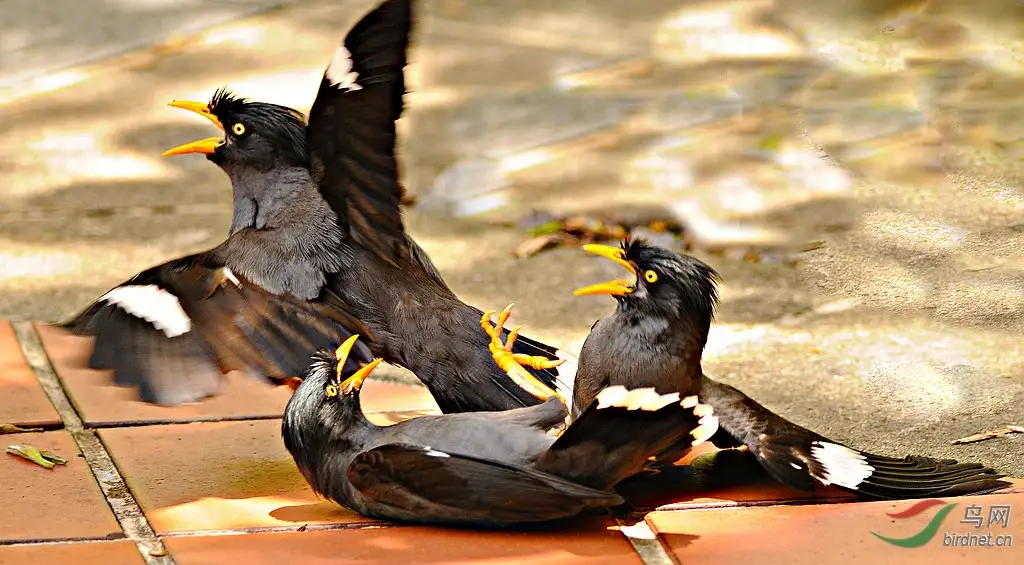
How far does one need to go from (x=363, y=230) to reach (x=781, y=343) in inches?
57.3

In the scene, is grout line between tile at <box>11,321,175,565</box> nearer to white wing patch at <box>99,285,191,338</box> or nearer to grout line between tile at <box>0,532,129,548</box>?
grout line between tile at <box>0,532,129,548</box>

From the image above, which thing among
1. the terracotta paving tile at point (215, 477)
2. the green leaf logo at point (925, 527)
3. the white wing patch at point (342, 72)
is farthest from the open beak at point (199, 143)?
the green leaf logo at point (925, 527)

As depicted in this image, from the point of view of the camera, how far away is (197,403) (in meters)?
3.72

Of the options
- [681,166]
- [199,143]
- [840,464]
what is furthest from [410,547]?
[681,166]

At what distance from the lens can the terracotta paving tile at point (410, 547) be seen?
9.36ft

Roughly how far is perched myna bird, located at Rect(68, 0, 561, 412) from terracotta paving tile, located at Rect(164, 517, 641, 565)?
47cm

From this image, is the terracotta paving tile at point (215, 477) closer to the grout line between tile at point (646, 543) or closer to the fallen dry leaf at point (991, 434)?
the grout line between tile at point (646, 543)

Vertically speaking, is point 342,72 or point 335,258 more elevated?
point 342,72

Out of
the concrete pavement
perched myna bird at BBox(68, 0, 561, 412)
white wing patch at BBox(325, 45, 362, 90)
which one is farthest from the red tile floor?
white wing patch at BBox(325, 45, 362, 90)

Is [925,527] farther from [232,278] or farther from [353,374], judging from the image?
[232,278]

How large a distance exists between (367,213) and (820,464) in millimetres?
1315

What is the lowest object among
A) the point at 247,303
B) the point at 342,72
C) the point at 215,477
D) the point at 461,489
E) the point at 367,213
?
the point at 215,477

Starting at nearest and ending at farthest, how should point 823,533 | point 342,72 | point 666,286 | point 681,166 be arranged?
point 823,533, point 666,286, point 342,72, point 681,166

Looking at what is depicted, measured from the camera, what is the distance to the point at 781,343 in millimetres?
4301
